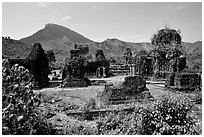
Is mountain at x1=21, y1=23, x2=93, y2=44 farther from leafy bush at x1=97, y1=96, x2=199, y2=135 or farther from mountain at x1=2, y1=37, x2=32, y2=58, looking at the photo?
leafy bush at x1=97, y1=96, x2=199, y2=135

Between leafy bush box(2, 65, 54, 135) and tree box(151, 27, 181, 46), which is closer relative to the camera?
leafy bush box(2, 65, 54, 135)

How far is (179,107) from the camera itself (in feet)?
19.9

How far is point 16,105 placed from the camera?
5.01 m

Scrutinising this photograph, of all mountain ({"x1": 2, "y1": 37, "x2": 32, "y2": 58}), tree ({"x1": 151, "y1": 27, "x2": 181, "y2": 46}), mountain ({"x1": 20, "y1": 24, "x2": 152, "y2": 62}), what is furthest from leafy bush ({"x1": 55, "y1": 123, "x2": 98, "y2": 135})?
mountain ({"x1": 20, "y1": 24, "x2": 152, "y2": 62})

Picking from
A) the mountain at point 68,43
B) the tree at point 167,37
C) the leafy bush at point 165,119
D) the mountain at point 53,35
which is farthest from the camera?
the mountain at point 53,35

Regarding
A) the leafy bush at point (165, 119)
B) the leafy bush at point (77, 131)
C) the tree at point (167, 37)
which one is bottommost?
the leafy bush at point (77, 131)

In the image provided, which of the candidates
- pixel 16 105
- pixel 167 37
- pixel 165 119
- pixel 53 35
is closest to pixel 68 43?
pixel 53 35

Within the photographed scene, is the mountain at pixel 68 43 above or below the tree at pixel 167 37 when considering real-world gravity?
above

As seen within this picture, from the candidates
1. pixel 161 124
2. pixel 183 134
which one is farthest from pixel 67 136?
pixel 183 134

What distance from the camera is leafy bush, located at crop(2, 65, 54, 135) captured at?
16.2ft

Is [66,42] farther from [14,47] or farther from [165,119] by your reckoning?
[165,119]

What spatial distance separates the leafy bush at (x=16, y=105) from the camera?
4.95 metres

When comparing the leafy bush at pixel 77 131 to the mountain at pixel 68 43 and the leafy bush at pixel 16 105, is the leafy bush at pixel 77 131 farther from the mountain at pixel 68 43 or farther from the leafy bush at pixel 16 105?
the mountain at pixel 68 43

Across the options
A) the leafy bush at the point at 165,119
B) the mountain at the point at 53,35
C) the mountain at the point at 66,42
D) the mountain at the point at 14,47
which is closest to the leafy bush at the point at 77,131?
the leafy bush at the point at 165,119
